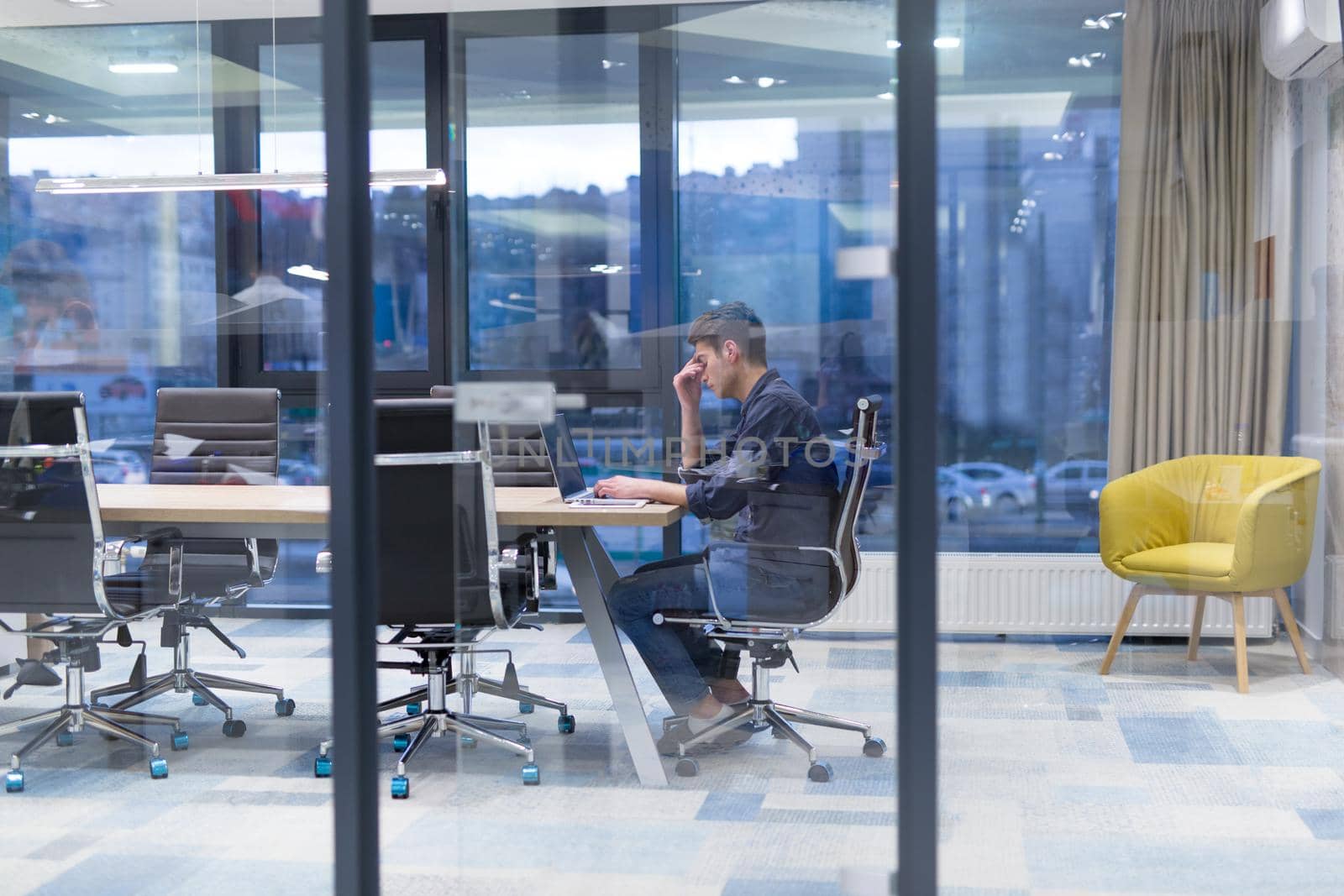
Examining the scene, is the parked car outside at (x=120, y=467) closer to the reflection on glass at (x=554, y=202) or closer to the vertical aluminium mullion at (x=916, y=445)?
A: the reflection on glass at (x=554, y=202)

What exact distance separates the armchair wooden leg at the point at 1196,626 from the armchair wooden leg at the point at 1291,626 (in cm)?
19

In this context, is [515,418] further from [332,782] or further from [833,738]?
[833,738]

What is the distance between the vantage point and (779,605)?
3.04 metres

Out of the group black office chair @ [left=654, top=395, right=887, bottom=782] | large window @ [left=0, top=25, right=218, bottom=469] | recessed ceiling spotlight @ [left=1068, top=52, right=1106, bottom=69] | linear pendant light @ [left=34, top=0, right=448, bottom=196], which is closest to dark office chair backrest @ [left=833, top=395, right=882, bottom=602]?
black office chair @ [left=654, top=395, right=887, bottom=782]

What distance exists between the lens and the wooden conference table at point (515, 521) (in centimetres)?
291

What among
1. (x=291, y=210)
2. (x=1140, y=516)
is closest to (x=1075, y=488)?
(x=1140, y=516)

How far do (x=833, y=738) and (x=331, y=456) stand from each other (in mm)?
1294

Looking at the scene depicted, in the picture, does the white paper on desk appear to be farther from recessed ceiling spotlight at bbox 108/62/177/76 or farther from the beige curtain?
the beige curtain

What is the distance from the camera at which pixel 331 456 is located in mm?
2342

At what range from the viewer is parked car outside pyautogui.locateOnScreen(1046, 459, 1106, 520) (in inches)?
141

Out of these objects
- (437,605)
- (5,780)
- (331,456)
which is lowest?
(5,780)

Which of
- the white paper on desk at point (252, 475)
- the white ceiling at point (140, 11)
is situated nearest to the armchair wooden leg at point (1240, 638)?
the white paper on desk at point (252, 475)

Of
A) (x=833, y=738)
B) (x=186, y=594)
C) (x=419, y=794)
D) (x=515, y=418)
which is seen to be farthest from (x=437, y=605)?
(x=186, y=594)

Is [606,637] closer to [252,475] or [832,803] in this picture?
[832,803]
